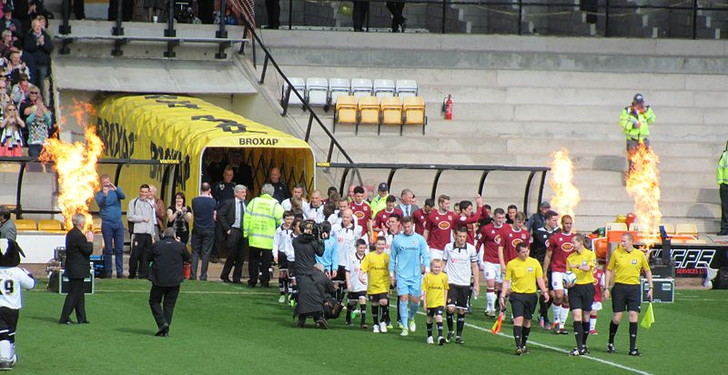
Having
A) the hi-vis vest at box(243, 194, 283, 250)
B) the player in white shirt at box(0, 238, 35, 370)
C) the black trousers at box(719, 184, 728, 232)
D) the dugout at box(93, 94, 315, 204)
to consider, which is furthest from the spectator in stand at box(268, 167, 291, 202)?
Answer: the player in white shirt at box(0, 238, 35, 370)

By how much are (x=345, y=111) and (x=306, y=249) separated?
1203cm

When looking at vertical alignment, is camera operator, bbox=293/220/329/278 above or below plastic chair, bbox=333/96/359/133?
below

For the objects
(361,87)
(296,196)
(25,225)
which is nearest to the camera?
(296,196)

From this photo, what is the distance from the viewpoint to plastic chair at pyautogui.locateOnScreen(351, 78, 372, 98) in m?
35.3

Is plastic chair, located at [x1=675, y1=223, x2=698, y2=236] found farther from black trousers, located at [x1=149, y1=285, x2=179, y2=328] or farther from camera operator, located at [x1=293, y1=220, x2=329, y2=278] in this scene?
black trousers, located at [x1=149, y1=285, x2=179, y2=328]

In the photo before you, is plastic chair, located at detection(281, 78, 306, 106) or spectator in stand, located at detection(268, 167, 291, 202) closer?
spectator in stand, located at detection(268, 167, 291, 202)

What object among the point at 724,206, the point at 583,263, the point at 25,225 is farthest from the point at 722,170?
the point at 25,225

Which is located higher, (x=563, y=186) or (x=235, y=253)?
(x=563, y=186)

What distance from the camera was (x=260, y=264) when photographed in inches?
1053

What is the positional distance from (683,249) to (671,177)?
18.6 feet

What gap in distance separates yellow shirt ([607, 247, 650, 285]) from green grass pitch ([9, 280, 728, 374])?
3.47 ft

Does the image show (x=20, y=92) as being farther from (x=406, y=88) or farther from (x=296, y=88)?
(x=406, y=88)

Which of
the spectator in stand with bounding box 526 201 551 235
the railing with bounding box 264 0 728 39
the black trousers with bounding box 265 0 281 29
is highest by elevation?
the railing with bounding box 264 0 728 39

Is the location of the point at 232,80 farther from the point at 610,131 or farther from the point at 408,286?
the point at 408,286
